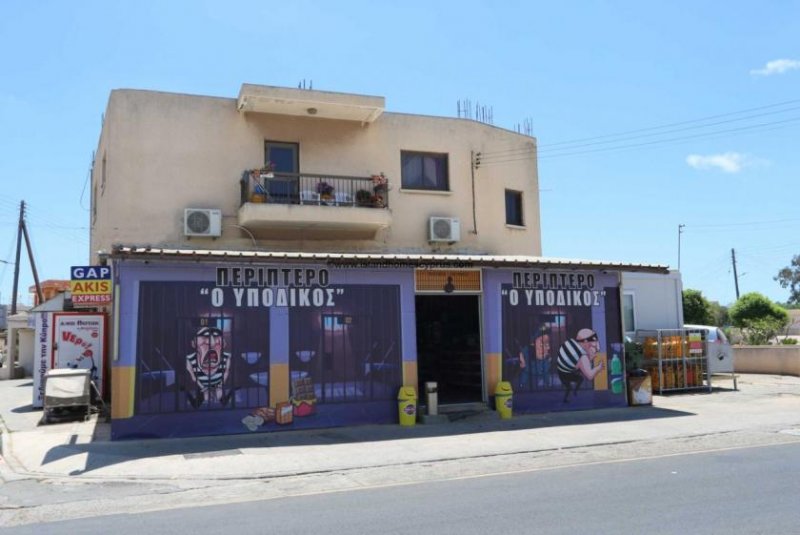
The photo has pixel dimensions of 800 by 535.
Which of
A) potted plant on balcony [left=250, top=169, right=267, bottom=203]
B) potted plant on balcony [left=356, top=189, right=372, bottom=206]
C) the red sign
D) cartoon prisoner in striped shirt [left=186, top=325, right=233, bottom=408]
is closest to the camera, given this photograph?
cartoon prisoner in striped shirt [left=186, top=325, right=233, bottom=408]

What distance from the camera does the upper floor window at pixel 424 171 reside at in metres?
21.3

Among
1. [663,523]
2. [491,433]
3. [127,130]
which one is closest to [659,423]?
[491,433]

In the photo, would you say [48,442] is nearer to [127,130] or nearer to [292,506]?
[292,506]

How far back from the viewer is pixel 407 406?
14.6 meters

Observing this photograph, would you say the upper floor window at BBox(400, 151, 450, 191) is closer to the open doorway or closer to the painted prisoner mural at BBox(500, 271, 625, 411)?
the open doorway

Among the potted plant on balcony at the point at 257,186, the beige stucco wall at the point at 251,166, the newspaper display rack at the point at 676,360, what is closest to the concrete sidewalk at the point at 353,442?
the newspaper display rack at the point at 676,360

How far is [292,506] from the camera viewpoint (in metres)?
8.02

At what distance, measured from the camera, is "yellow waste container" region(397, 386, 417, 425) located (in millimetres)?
14555

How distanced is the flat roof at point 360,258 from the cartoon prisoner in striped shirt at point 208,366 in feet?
4.92

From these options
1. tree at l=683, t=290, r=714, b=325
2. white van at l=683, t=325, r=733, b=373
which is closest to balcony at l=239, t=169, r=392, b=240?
white van at l=683, t=325, r=733, b=373

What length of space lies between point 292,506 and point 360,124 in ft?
46.9

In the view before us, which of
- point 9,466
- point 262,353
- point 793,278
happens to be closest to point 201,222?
point 262,353

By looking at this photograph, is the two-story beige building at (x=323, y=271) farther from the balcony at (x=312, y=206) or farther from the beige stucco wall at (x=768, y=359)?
the beige stucco wall at (x=768, y=359)

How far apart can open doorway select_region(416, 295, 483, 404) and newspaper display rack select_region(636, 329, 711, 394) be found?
15.9 ft
